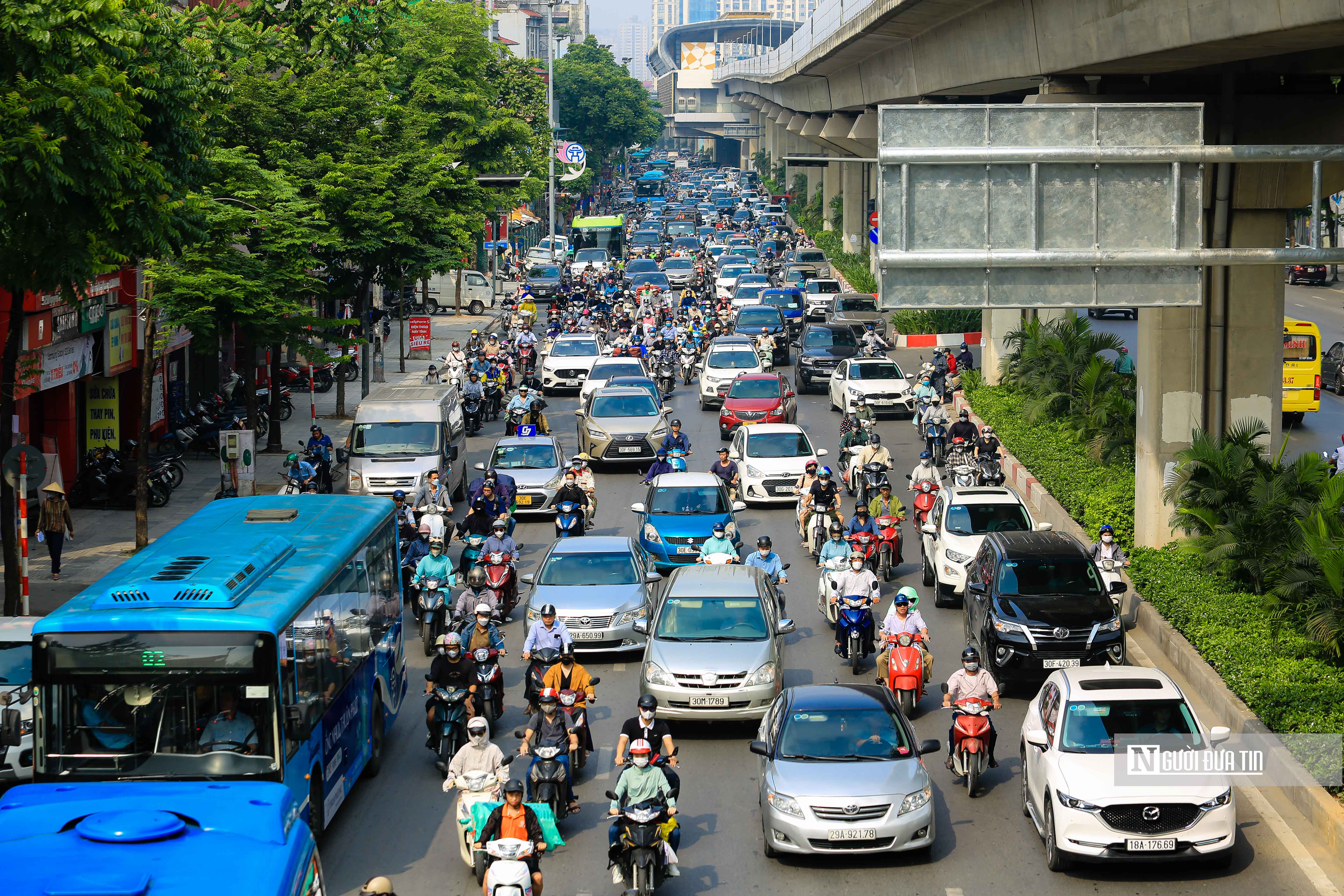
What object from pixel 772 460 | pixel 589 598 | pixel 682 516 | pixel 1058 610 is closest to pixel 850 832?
pixel 1058 610

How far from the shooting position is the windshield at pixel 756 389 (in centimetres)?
3588

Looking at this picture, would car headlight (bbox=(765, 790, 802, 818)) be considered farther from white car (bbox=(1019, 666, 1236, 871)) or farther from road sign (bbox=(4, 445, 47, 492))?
road sign (bbox=(4, 445, 47, 492))

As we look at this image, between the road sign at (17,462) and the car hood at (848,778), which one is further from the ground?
the road sign at (17,462)

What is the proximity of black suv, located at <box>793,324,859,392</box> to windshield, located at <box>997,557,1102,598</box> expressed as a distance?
83.9 feet

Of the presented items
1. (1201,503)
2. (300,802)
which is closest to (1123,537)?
(1201,503)

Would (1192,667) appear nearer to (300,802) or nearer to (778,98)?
(300,802)

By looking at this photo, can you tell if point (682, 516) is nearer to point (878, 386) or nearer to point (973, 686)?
point (973, 686)

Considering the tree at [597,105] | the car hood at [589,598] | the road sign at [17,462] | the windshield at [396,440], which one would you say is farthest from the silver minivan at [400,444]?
the tree at [597,105]

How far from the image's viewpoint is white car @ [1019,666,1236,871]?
1222cm

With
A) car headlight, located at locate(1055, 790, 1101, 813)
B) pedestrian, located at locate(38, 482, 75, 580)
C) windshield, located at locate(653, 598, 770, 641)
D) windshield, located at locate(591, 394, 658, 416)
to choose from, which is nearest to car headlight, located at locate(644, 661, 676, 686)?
windshield, located at locate(653, 598, 770, 641)

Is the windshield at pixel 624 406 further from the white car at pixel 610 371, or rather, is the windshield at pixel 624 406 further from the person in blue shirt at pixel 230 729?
the person in blue shirt at pixel 230 729

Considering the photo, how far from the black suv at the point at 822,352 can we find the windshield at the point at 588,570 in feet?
79.9

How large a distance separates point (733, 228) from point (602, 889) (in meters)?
96.6

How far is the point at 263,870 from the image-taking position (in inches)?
335
